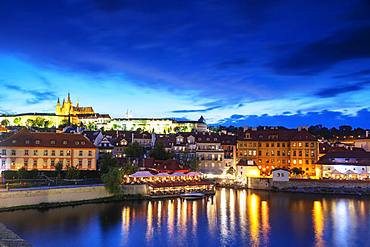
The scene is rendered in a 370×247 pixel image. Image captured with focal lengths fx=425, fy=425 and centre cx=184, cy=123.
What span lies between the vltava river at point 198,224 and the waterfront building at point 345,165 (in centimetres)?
852

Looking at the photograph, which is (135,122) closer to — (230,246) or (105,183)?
(105,183)

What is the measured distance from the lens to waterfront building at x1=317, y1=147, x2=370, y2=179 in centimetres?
4575

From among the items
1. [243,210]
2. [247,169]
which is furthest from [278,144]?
[243,210]

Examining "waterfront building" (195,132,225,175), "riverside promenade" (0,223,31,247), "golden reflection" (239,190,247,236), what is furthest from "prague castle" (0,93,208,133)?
"riverside promenade" (0,223,31,247)

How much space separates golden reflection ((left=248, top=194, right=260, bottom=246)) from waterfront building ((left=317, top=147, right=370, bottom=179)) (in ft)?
36.0

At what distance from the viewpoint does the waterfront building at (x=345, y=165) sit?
45750 mm

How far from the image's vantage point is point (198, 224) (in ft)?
93.0

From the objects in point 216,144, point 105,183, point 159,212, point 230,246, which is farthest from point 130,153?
point 230,246

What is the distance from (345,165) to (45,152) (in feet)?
104

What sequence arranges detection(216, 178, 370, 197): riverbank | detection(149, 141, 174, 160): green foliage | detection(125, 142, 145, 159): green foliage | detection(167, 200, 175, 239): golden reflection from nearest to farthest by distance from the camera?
detection(167, 200, 175, 239): golden reflection < detection(216, 178, 370, 197): riverbank < detection(149, 141, 174, 160): green foliage < detection(125, 142, 145, 159): green foliage

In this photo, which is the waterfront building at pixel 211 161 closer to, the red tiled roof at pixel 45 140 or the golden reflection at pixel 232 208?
the golden reflection at pixel 232 208

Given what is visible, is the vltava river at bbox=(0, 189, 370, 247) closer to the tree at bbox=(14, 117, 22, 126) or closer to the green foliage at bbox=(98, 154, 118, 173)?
the green foliage at bbox=(98, 154, 118, 173)

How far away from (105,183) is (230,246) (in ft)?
50.3

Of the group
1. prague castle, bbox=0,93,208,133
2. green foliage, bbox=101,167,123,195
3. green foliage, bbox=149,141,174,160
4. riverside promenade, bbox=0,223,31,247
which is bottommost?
riverside promenade, bbox=0,223,31,247
